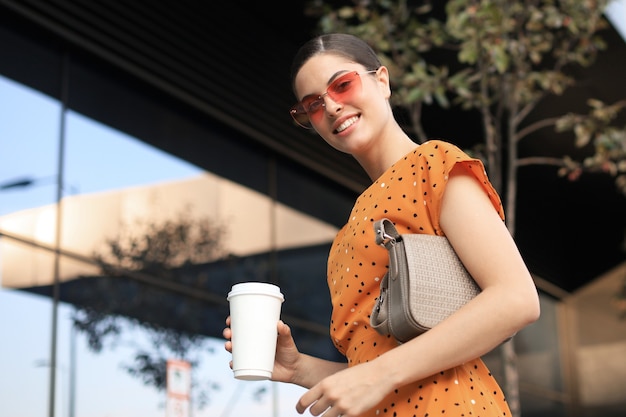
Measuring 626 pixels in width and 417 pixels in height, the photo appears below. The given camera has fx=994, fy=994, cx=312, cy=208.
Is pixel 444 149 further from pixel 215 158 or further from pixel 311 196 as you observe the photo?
pixel 311 196

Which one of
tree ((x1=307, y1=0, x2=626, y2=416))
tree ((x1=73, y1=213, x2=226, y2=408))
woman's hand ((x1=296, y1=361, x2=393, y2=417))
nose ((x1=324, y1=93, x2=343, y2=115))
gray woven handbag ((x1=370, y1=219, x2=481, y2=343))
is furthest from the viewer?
tree ((x1=73, y1=213, x2=226, y2=408))

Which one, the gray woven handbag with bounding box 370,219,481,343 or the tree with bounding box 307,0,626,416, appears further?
the tree with bounding box 307,0,626,416

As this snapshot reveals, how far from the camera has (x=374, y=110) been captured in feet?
5.81

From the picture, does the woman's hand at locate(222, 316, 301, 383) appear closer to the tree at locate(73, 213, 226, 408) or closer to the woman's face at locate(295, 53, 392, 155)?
the woman's face at locate(295, 53, 392, 155)

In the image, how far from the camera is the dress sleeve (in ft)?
5.07

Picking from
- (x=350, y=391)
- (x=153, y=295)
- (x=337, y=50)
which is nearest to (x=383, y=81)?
(x=337, y=50)

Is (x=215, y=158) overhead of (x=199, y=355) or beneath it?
overhead

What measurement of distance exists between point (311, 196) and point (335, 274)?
7096 millimetres

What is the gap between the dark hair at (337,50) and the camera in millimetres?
1820

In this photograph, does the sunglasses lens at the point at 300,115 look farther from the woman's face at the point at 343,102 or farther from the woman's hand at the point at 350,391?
the woman's hand at the point at 350,391

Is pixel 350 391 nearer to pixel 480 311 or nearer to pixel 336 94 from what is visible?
pixel 480 311

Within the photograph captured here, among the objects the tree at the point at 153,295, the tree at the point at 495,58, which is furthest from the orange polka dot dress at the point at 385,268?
the tree at the point at 153,295

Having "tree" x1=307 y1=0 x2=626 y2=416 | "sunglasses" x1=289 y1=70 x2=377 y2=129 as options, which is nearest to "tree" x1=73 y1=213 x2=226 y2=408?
"tree" x1=307 y1=0 x2=626 y2=416

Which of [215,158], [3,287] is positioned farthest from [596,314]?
[3,287]
